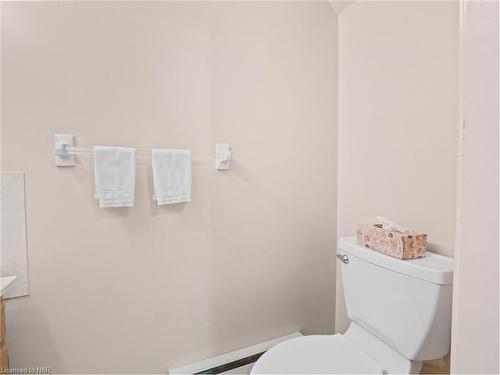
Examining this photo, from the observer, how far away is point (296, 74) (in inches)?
57.4

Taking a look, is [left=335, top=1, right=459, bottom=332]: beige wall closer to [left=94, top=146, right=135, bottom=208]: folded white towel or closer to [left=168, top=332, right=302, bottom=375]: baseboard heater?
[left=168, top=332, right=302, bottom=375]: baseboard heater

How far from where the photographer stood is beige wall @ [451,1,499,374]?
0.34m

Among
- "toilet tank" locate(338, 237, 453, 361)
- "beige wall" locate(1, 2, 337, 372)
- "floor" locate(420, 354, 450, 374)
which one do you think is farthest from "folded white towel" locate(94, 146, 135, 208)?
"floor" locate(420, 354, 450, 374)

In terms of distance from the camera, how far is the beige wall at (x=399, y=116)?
105cm

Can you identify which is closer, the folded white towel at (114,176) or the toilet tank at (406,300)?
the toilet tank at (406,300)

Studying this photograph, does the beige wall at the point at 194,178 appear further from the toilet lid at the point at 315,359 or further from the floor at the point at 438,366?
the floor at the point at 438,366

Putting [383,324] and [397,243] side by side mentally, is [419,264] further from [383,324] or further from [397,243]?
[383,324]

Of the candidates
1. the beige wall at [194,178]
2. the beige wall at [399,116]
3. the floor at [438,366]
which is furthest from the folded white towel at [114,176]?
the floor at [438,366]

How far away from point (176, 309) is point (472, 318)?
1.15 metres

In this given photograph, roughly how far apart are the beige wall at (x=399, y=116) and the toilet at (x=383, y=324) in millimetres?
251

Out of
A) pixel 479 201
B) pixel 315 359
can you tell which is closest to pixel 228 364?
pixel 315 359

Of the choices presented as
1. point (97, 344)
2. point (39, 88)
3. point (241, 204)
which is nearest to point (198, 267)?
point (241, 204)

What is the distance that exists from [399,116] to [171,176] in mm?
1045

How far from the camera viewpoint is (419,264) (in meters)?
0.92
